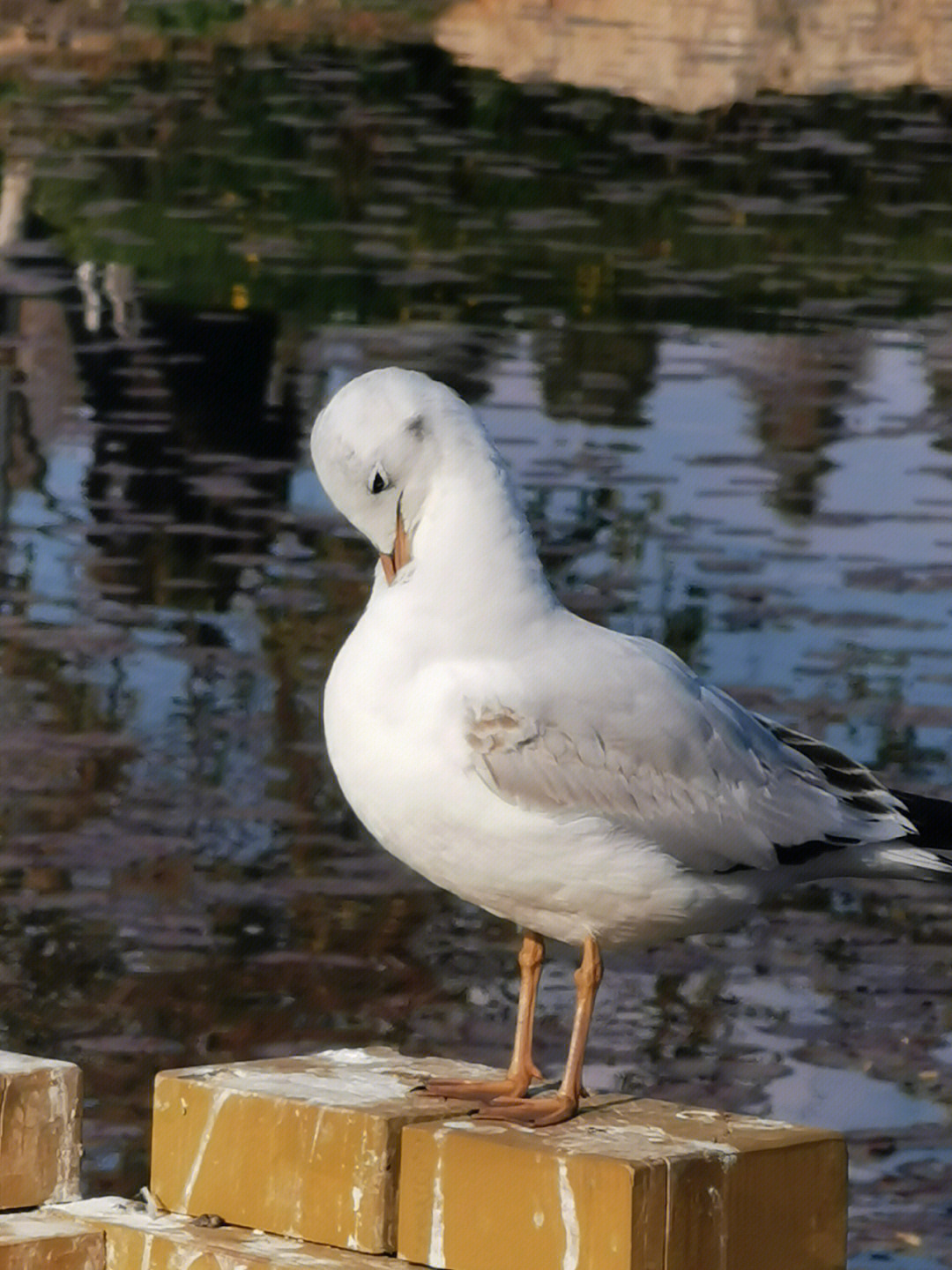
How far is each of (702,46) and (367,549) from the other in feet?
46.3

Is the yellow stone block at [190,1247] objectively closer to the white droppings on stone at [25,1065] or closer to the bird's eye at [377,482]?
the white droppings on stone at [25,1065]

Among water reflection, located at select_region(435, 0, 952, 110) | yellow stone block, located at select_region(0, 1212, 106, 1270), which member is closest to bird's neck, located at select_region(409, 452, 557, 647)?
yellow stone block, located at select_region(0, 1212, 106, 1270)

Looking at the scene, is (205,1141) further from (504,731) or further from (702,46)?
(702,46)

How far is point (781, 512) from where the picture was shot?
39.0ft

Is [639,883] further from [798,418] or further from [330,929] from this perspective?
[798,418]

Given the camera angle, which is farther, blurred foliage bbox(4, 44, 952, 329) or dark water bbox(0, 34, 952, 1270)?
blurred foliage bbox(4, 44, 952, 329)

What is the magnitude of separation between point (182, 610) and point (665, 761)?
5958 millimetres

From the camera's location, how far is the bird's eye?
4.27m

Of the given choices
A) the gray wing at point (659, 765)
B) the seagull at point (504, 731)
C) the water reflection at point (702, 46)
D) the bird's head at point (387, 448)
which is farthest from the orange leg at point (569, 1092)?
the water reflection at point (702, 46)

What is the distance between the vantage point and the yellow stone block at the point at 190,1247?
3701mm

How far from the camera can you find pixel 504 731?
13.7ft

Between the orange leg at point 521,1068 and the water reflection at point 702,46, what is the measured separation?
17.6 meters

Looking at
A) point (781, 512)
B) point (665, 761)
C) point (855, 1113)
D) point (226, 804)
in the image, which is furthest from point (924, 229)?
point (665, 761)

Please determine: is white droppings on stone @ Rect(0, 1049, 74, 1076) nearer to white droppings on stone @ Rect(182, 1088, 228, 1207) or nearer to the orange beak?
white droppings on stone @ Rect(182, 1088, 228, 1207)
